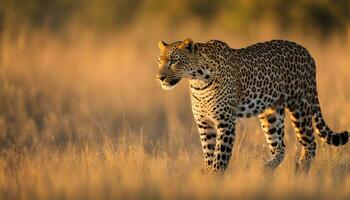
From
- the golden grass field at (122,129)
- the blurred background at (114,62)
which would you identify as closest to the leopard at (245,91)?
the golden grass field at (122,129)

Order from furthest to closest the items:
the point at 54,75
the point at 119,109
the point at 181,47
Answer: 1. the point at 54,75
2. the point at 119,109
3. the point at 181,47

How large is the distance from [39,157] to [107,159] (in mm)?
875

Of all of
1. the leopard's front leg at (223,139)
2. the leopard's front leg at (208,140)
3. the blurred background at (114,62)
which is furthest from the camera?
the blurred background at (114,62)

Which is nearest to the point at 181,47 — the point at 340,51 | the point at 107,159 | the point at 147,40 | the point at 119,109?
the point at 107,159

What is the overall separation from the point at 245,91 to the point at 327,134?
1.35m

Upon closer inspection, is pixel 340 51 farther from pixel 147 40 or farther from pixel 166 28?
pixel 166 28

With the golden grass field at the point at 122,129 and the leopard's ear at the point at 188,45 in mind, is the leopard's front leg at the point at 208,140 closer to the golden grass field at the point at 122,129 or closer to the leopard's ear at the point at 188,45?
the golden grass field at the point at 122,129

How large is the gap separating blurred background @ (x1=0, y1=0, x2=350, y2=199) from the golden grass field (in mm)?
27

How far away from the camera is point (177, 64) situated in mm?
10641

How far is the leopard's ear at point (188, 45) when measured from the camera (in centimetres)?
1075

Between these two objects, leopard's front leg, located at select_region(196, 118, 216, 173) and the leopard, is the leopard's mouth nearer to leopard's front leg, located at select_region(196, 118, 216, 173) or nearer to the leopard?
the leopard

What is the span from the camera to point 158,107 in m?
17.3

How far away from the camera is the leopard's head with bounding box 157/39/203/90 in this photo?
10523 mm

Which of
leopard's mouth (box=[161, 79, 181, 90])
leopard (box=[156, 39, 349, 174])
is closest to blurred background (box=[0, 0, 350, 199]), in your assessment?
leopard (box=[156, 39, 349, 174])
